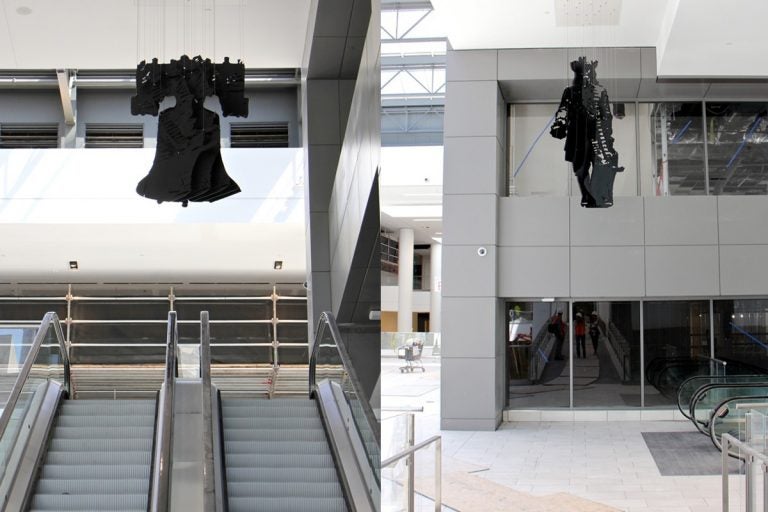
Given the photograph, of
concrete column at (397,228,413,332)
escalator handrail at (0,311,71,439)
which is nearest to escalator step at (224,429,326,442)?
escalator handrail at (0,311,71,439)

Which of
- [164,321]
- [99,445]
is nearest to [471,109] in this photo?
[164,321]

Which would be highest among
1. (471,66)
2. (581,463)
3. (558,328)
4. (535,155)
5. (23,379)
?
(471,66)

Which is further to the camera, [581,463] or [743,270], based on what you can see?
[743,270]

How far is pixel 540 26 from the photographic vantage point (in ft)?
39.2

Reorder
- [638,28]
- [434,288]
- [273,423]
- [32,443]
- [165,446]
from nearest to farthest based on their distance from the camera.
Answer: [165,446]
[32,443]
[273,423]
[638,28]
[434,288]

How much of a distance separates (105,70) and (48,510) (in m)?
8.52

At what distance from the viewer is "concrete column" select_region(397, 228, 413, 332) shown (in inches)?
1072

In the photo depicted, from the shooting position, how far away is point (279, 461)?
745cm

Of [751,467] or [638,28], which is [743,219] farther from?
[751,467]

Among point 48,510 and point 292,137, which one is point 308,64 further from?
point 292,137

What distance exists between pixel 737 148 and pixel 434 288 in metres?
15.4

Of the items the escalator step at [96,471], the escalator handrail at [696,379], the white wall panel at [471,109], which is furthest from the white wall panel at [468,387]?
the escalator step at [96,471]

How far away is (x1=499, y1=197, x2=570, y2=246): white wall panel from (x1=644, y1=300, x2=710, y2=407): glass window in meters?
1.93

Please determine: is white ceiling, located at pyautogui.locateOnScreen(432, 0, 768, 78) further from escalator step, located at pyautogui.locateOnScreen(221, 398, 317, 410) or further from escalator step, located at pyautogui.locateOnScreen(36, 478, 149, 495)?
escalator step, located at pyautogui.locateOnScreen(36, 478, 149, 495)
